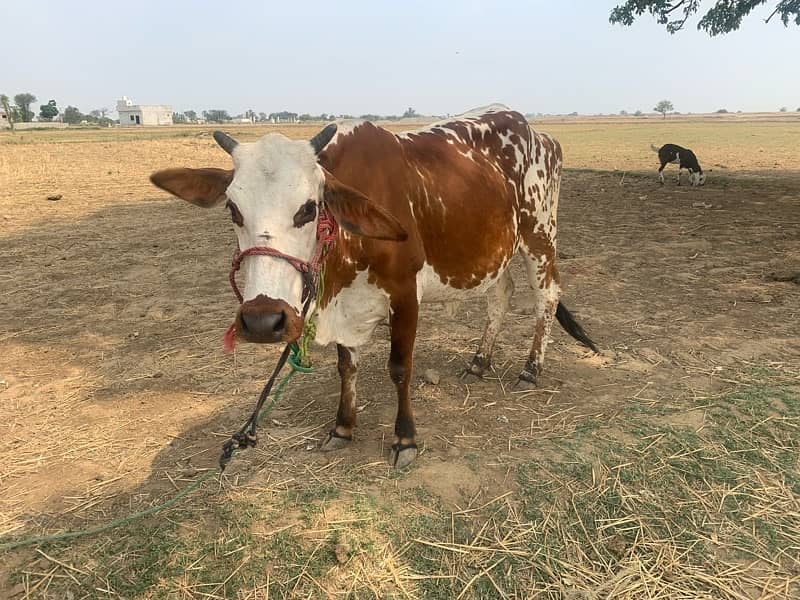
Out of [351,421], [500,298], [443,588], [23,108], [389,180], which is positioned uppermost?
[23,108]

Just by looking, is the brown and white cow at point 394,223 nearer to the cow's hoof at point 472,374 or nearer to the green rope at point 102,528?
the cow's hoof at point 472,374

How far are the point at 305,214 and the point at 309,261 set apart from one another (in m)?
0.24

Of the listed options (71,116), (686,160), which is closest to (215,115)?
(71,116)

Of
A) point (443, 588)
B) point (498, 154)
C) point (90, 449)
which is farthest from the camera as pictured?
point (498, 154)

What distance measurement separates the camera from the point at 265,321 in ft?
7.36

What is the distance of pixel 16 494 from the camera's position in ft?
10.8

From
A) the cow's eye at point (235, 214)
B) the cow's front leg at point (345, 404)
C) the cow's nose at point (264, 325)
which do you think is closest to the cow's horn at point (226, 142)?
the cow's eye at point (235, 214)

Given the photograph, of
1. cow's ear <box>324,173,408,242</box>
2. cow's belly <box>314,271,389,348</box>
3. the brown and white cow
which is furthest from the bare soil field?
cow's ear <box>324,173,408,242</box>

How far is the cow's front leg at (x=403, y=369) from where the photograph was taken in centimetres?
343

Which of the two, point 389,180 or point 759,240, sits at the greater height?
point 389,180

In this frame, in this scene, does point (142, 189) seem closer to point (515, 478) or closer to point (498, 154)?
point (498, 154)

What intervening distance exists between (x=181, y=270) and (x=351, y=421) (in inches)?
206

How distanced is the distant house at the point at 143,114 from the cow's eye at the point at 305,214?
132234mm

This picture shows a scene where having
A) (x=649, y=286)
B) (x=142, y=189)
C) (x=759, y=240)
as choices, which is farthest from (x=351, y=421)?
(x=142, y=189)
